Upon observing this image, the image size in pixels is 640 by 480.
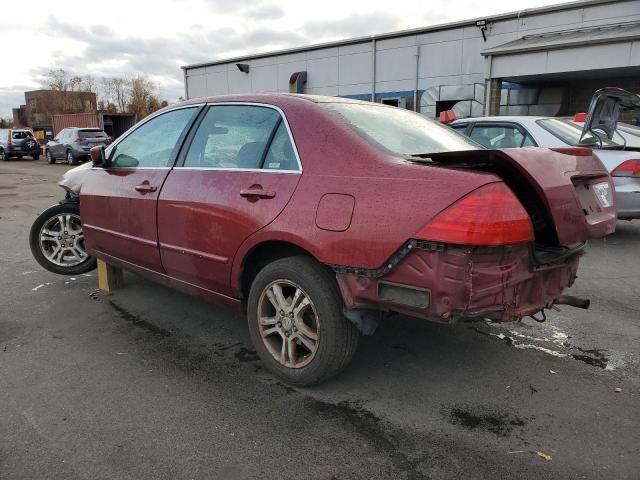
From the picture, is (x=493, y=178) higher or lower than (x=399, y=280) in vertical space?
higher

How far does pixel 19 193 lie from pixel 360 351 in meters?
12.8

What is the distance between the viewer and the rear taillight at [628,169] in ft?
20.3

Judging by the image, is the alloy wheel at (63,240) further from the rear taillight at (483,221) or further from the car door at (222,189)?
the rear taillight at (483,221)

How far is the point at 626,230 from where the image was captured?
7625 millimetres

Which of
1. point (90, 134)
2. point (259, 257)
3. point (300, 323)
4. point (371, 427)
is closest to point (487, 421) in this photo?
point (371, 427)

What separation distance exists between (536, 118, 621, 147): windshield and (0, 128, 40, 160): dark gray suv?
29260 mm

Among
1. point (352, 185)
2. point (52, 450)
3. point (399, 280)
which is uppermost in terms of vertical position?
point (352, 185)

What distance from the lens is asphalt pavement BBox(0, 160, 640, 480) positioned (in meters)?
2.37

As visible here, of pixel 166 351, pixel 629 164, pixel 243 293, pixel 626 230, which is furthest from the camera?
pixel 626 230

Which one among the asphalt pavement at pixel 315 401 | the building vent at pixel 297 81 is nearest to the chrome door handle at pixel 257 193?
the asphalt pavement at pixel 315 401

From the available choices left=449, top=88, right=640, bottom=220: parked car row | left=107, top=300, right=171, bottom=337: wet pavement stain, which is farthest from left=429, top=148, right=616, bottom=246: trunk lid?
left=449, top=88, right=640, bottom=220: parked car row

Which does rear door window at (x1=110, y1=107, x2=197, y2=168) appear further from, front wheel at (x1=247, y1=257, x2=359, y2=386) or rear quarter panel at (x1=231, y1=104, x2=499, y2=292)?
front wheel at (x1=247, y1=257, x2=359, y2=386)

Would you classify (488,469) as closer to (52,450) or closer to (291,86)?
(52,450)

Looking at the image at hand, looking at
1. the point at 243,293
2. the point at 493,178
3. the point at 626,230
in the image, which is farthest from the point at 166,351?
the point at 626,230
